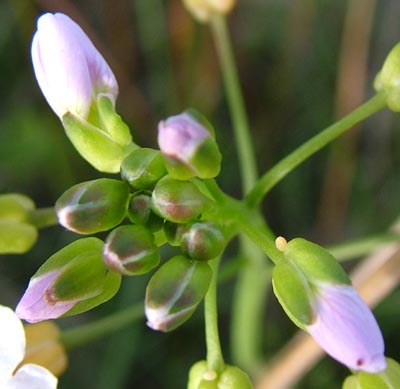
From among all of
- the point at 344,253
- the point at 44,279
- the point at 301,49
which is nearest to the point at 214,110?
the point at 301,49

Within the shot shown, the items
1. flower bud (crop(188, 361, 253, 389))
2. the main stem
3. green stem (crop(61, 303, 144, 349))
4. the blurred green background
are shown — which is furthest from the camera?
the blurred green background

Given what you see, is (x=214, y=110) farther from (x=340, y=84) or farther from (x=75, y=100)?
(x=75, y=100)

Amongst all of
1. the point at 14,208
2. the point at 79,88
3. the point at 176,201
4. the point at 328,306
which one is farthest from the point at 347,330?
the point at 14,208

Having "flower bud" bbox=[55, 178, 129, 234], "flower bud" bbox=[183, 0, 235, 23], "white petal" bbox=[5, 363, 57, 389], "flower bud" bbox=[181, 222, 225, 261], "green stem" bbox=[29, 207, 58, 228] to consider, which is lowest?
"white petal" bbox=[5, 363, 57, 389]

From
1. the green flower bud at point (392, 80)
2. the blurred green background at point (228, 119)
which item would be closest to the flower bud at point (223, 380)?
the green flower bud at point (392, 80)

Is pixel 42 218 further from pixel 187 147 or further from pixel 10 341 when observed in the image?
pixel 187 147

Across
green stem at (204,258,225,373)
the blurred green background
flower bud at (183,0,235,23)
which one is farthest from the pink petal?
the blurred green background

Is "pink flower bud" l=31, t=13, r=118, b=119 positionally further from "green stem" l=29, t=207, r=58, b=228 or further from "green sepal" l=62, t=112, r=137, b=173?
"green stem" l=29, t=207, r=58, b=228
